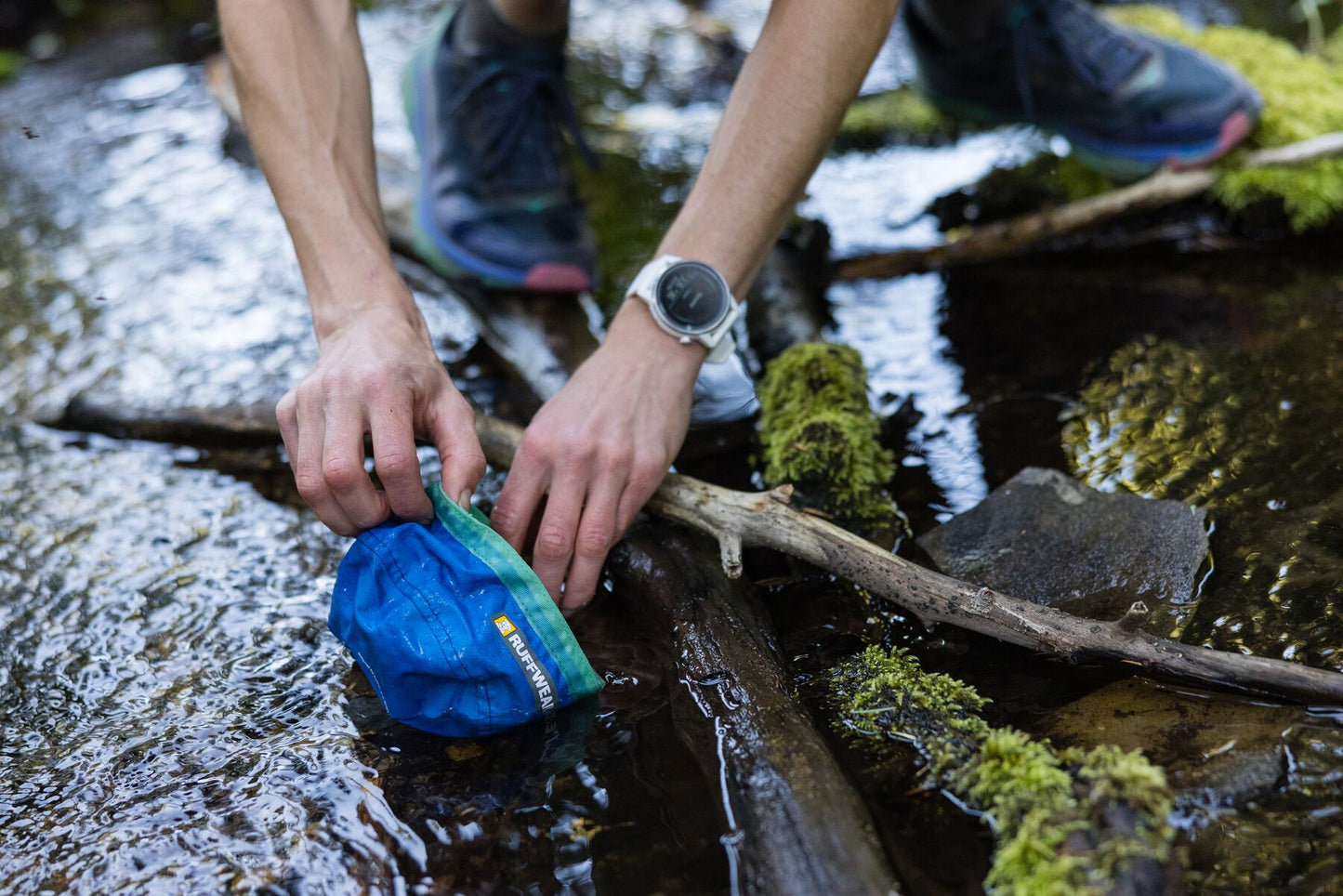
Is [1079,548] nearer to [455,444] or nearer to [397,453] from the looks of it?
[455,444]

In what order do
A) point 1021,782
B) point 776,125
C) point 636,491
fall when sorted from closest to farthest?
1. point 1021,782
2. point 636,491
3. point 776,125

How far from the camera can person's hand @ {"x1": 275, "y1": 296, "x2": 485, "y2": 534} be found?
188 cm

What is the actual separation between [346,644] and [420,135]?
208cm

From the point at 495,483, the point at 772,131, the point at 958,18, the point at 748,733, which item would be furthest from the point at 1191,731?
the point at 958,18

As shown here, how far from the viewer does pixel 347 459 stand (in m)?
1.86

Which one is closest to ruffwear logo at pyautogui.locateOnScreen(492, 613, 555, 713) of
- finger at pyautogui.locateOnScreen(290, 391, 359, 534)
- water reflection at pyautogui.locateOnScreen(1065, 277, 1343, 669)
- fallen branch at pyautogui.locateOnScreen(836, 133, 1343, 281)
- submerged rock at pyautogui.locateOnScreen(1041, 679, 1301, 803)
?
finger at pyautogui.locateOnScreen(290, 391, 359, 534)

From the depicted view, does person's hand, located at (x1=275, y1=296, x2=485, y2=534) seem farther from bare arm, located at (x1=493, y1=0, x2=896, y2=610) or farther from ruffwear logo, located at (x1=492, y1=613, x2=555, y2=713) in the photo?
ruffwear logo, located at (x1=492, y1=613, x2=555, y2=713)

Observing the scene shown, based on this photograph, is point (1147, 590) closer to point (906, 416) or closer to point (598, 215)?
point (906, 416)

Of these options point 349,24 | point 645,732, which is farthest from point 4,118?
point 645,732

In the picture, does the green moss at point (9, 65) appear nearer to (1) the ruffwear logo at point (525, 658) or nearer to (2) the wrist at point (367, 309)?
(2) the wrist at point (367, 309)

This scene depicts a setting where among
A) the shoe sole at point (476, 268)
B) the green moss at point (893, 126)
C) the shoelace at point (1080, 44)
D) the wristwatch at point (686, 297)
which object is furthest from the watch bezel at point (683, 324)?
the green moss at point (893, 126)

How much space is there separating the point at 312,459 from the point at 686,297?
856mm

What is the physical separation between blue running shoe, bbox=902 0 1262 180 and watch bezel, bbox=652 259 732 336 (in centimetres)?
202

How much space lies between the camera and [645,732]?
6.46ft
